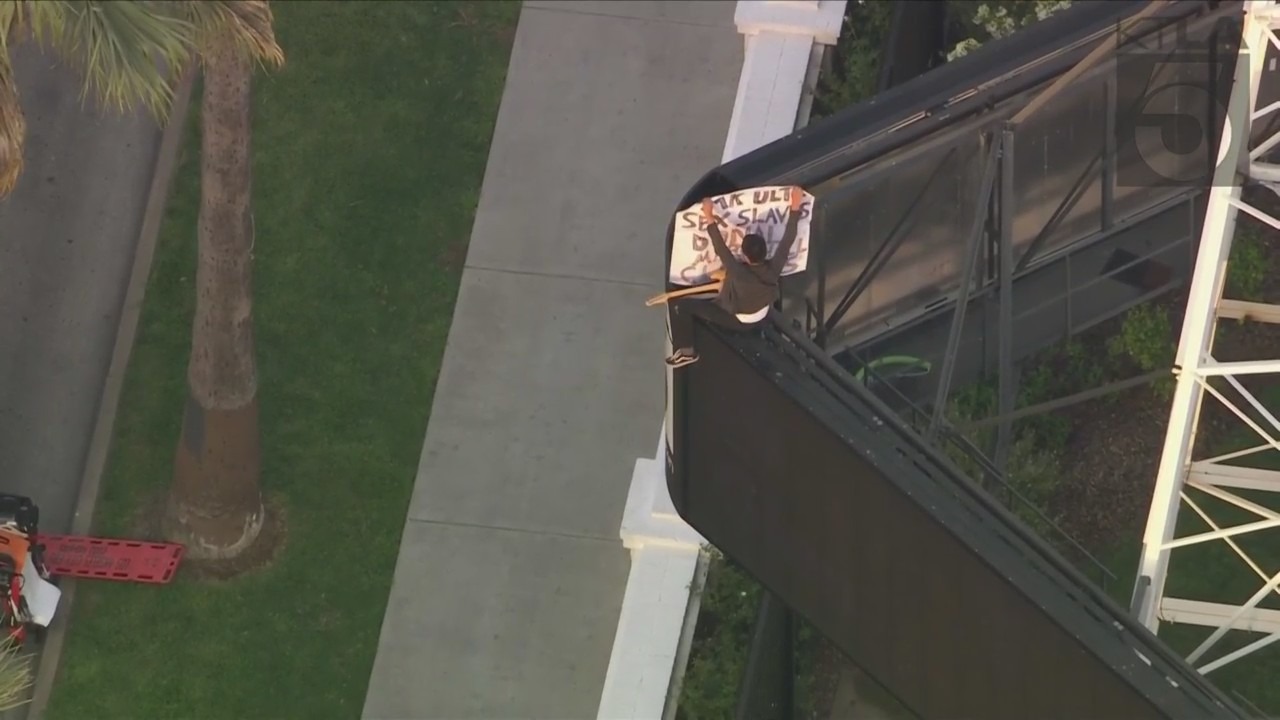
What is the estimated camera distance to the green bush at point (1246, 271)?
14.0 m

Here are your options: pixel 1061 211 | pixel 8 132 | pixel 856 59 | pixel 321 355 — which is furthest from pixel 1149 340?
pixel 8 132

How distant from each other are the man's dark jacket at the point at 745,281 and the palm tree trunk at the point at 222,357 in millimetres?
3503

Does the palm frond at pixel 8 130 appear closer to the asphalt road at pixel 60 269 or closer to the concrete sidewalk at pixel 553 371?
the asphalt road at pixel 60 269

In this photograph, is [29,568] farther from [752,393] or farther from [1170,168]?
[1170,168]

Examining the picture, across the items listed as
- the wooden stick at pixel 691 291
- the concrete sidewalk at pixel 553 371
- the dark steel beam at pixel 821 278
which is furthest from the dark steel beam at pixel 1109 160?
the concrete sidewalk at pixel 553 371

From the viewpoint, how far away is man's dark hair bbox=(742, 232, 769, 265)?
894 centimetres

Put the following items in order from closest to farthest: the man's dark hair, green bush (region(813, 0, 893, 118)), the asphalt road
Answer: the man's dark hair < the asphalt road < green bush (region(813, 0, 893, 118))

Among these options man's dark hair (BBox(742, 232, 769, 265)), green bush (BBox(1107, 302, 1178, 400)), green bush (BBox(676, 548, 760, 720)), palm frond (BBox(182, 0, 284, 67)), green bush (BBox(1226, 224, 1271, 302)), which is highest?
palm frond (BBox(182, 0, 284, 67))

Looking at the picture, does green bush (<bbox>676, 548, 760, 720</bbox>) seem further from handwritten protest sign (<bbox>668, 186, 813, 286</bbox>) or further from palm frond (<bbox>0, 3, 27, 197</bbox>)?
palm frond (<bbox>0, 3, 27, 197</bbox>)

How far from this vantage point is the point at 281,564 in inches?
531

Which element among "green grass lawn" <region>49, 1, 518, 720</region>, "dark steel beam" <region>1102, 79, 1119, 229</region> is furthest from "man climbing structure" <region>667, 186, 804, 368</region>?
"green grass lawn" <region>49, 1, 518, 720</region>

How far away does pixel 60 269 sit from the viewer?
14820 mm

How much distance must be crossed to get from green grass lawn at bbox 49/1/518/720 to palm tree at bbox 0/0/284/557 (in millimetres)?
589

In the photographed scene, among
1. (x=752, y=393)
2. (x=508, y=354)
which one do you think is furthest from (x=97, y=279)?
(x=752, y=393)
